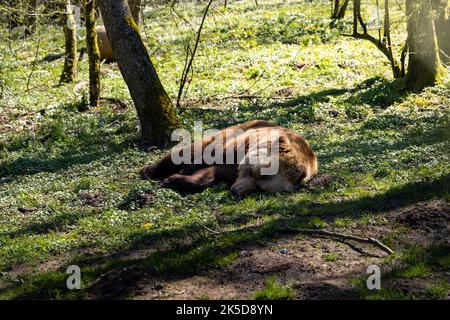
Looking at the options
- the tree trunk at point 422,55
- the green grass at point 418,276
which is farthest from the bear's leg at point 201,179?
the tree trunk at point 422,55

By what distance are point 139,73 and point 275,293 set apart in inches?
272

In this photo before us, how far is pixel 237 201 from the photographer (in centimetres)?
880

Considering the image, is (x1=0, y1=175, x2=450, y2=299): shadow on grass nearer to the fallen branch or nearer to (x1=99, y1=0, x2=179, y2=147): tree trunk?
the fallen branch

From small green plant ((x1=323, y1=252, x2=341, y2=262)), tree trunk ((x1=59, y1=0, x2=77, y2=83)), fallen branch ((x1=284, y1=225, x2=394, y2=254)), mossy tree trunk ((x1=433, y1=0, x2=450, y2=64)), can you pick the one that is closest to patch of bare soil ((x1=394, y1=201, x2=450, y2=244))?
fallen branch ((x1=284, y1=225, x2=394, y2=254))

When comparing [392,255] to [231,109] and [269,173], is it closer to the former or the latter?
[269,173]

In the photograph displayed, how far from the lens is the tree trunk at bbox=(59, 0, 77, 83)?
59.7 feet

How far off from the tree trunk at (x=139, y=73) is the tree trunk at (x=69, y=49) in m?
6.78

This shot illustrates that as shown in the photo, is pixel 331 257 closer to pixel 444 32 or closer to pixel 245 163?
pixel 245 163

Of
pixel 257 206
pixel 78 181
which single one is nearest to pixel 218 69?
pixel 78 181

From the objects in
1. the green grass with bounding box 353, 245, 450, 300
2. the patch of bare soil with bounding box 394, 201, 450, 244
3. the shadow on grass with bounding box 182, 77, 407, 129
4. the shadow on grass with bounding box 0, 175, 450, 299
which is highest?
the shadow on grass with bounding box 182, 77, 407, 129

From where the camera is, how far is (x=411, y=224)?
23.9 ft

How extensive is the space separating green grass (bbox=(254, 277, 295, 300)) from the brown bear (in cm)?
315

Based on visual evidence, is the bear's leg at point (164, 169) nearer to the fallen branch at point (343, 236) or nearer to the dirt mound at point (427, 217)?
the fallen branch at point (343, 236)

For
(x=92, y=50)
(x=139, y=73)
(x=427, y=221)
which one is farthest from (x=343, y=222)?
(x=92, y=50)
